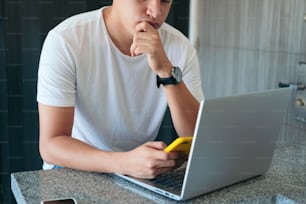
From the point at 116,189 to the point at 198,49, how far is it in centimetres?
125

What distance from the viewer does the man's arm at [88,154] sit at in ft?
2.29

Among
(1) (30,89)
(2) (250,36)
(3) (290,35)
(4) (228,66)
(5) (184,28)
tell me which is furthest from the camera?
(5) (184,28)

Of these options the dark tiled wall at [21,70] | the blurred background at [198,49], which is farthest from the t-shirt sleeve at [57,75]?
the dark tiled wall at [21,70]

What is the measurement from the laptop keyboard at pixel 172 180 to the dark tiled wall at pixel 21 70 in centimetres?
116

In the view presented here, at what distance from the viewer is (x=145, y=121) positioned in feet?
3.38

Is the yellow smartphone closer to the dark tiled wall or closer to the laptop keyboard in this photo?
the laptop keyboard

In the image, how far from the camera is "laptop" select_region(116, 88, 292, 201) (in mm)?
615

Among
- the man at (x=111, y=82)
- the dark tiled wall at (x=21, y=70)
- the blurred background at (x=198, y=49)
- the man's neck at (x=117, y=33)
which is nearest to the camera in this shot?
the man at (x=111, y=82)

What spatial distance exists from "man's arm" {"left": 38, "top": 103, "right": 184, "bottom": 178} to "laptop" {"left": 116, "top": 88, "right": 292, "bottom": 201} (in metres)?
0.03

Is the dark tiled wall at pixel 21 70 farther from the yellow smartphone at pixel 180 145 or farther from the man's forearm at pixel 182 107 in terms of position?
the yellow smartphone at pixel 180 145

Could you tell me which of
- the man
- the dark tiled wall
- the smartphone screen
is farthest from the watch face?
the dark tiled wall

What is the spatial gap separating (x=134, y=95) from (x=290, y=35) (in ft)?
1.73

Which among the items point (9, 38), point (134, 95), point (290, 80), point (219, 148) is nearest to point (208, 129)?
point (219, 148)

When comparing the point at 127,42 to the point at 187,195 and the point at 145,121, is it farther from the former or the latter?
the point at 187,195
